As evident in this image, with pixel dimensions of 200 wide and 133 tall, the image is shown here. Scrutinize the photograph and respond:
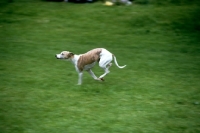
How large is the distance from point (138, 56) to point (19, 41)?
4.07 meters

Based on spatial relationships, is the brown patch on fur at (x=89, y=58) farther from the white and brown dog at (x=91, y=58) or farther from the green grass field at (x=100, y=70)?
the green grass field at (x=100, y=70)

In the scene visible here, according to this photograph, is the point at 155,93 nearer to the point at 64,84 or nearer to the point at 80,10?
the point at 64,84

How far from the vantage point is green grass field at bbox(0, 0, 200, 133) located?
655 centimetres

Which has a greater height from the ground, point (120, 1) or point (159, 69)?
point (120, 1)

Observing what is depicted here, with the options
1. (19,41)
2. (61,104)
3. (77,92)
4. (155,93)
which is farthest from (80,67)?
(19,41)

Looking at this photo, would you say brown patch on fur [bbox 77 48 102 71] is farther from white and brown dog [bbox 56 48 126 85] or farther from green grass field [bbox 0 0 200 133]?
green grass field [bbox 0 0 200 133]

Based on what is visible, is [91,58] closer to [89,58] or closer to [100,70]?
[89,58]

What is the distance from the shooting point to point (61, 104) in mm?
7211

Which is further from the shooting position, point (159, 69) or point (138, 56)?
point (138, 56)

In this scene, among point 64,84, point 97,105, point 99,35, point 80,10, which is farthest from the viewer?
point 80,10

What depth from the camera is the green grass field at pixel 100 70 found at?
6.55 metres

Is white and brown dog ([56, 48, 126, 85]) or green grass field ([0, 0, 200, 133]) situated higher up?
white and brown dog ([56, 48, 126, 85])

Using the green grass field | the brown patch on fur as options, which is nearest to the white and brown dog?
the brown patch on fur

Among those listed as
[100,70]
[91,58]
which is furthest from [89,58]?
[100,70]
